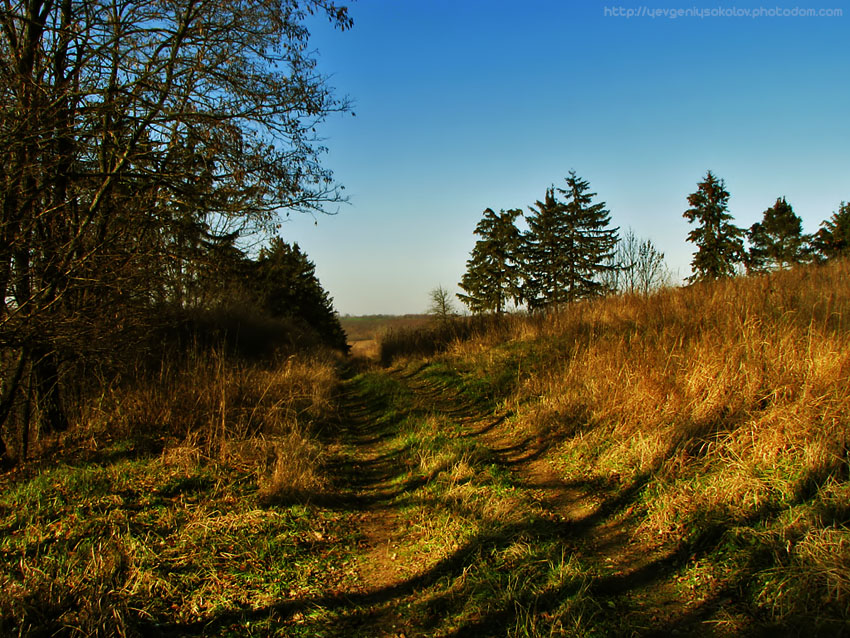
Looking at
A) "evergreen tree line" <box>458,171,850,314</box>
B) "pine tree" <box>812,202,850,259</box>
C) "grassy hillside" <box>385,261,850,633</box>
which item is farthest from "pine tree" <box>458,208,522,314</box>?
"grassy hillside" <box>385,261,850,633</box>

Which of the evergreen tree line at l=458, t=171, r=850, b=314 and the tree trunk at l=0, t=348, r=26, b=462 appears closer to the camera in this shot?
the tree trunk at l=0, t=348, r=26, b=462

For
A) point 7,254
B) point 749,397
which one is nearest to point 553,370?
point 749,397

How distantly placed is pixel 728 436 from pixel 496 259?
106 feet

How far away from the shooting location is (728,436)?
356 centimetres

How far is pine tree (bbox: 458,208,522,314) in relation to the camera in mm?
34719

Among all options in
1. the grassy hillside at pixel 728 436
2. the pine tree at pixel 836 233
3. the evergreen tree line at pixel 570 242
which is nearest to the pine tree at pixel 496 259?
the evergreen tree line at pixel 570 242

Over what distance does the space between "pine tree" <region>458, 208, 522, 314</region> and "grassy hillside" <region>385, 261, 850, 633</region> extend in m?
27.5

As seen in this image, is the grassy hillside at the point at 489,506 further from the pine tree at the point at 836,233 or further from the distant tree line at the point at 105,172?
the pine tree at the point at 836,233

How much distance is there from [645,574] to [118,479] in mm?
4505

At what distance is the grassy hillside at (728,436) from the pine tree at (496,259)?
27512mm

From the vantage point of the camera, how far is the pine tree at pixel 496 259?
34.7m

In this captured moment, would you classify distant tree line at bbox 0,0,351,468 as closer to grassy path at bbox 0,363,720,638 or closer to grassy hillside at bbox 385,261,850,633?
grassy path at bbox 0,363,720,638

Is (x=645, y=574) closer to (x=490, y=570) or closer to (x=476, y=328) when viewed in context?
(x=490, y=570)

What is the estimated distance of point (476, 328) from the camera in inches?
573
